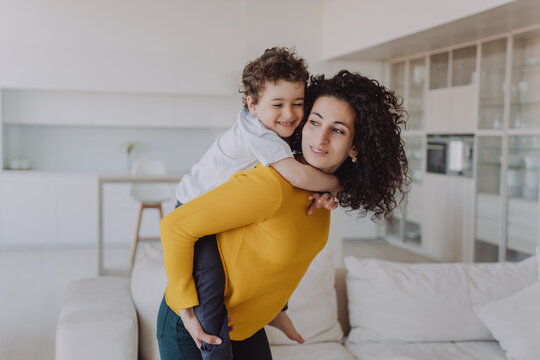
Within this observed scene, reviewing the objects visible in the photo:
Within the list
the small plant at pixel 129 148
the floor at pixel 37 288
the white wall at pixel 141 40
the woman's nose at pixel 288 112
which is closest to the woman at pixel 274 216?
the woman's nose at pixel 288 112

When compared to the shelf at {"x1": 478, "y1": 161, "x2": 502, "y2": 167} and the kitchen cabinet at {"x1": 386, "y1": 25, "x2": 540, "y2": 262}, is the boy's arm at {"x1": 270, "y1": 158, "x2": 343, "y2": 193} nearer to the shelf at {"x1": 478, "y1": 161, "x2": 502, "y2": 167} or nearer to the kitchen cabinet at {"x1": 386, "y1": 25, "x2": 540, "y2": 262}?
the kitchen cabinet at {"x1": 386, "y1": 25, "x2": 540, "y2": 262}

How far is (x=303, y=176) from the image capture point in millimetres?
1206

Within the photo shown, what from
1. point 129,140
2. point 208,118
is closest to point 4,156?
point 129,140

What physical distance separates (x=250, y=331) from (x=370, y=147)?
513 mm

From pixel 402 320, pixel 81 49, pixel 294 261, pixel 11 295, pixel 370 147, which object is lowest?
pixel 11 295

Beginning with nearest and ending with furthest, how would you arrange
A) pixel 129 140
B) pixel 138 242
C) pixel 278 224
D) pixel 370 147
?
pixel 278 224, pixel 370 147, pixel 138 242, pixel 129 140

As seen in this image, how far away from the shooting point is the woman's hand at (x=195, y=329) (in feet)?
3.94

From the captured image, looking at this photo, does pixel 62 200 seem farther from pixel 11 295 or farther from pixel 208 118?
pixel 208 118

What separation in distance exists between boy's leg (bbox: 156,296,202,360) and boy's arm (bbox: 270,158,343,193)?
0.41 m

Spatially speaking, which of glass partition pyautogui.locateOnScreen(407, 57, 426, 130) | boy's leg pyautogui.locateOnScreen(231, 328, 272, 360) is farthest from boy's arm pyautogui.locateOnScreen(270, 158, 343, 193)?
glass partition pyautogui.locateOnScreen(407, 57, 426, 130)

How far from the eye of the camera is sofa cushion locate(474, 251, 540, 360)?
2262mm

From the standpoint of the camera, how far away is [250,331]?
1343mm

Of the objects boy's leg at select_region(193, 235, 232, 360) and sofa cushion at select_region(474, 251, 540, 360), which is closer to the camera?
boy's leg at select_region(193, 235, 232, 360)

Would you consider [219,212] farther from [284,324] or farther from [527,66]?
[527,66]
